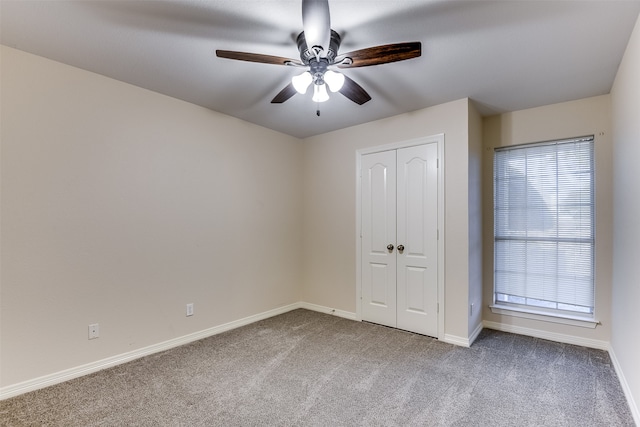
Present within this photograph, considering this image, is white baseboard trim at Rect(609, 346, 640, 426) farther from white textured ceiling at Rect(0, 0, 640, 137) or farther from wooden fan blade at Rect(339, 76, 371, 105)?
wooden fan blade at Rect(339, 76, 371, 105)

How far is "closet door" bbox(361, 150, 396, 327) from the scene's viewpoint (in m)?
3.60

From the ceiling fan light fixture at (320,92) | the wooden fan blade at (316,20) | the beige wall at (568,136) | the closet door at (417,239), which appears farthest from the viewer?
the closet door at (417,239)

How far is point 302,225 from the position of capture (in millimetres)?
4484

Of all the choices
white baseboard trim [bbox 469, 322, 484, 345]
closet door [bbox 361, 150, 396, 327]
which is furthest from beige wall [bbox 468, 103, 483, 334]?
closet door [bbox 361, 150, 396, 327]

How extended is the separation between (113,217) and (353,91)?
7.40ft

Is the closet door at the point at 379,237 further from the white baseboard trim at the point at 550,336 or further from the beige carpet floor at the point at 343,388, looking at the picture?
the white baseboard trim at the point at 550,336

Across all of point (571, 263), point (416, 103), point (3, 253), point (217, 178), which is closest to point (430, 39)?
point (416, 103)

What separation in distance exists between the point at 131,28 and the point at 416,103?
2524mm

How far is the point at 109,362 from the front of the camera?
2.59m

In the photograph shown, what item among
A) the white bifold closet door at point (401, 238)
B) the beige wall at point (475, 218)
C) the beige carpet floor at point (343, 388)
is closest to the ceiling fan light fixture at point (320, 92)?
the white bifold closet door at point (401, 238)

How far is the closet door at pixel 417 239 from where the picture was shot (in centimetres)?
328

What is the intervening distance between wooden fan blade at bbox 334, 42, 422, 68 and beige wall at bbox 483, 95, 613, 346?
7.48 ft

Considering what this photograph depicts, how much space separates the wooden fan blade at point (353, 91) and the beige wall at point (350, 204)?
48.0 inches

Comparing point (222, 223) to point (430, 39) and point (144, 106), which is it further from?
point (430, 39)
